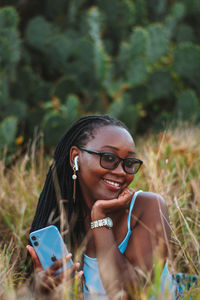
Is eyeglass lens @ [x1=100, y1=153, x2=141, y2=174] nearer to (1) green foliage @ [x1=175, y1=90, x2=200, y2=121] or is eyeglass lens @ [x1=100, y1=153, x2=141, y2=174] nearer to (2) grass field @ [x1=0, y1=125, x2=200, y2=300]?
(2) grass field @ [x1=0, y1=125, x2=200, y2=300]

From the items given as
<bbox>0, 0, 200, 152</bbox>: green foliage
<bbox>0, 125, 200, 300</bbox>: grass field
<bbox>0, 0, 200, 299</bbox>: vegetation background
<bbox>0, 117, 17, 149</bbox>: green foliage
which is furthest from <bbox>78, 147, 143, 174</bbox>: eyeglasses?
<bbox>0, 0, 200, 152</bbox>: green foliage

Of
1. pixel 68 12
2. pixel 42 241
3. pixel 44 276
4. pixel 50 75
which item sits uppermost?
pixel 68 12

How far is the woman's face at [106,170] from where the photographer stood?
2027mm

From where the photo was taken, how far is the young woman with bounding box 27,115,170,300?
1851mm

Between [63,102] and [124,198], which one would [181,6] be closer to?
[63,102]

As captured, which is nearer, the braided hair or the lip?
the lip

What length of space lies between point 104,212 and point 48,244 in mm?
314

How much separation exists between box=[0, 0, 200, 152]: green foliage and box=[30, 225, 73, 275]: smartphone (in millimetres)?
3037

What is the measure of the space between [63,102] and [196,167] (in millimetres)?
2579

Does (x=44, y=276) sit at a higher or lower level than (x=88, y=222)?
lower

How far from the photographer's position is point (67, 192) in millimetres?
2283

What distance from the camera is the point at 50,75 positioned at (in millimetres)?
6926

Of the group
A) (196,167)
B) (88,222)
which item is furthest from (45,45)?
(88,222)

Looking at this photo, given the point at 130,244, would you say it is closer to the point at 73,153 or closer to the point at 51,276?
the point at 51,276
